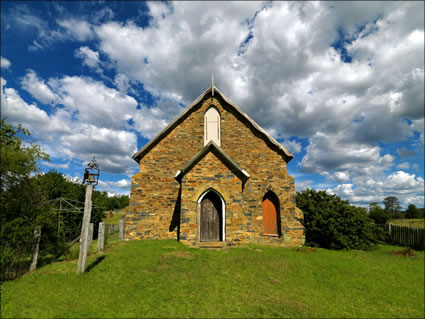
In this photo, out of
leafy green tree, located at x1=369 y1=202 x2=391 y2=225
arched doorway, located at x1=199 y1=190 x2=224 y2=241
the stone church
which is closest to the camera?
the stone church

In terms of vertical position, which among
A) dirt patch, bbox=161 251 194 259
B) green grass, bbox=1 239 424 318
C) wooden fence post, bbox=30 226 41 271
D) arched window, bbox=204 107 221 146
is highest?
arched window, bbox=204 107 221 146

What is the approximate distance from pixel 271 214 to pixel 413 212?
49502 mm

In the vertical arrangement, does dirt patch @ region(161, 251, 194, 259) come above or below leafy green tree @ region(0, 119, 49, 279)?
below

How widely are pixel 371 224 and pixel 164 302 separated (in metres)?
13.8

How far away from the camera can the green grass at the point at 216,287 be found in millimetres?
5238

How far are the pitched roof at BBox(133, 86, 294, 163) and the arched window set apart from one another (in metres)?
1.15

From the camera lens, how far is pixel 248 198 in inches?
555

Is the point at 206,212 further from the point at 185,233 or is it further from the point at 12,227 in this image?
the point at 12,227

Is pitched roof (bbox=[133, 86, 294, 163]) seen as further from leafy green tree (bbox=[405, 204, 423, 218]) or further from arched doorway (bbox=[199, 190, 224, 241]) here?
leafy green tree (bbox=[405, 204, 423, 218])

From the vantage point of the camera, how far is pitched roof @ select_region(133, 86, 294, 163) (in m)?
14.6

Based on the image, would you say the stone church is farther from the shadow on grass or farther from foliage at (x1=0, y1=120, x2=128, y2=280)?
foliage at (x1=0, y1=120, x2=128, y2=280)

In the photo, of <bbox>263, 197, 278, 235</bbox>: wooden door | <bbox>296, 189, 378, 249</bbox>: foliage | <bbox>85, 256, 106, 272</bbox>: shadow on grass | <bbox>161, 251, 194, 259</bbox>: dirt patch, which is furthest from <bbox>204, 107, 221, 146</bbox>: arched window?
<bbox>85, 256, 106, 272</bbox>: shadow on grass

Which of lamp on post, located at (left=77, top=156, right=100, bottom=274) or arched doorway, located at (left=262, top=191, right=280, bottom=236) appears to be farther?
arched doorway, located at (left=262, top=191, right=280, bottom=236)

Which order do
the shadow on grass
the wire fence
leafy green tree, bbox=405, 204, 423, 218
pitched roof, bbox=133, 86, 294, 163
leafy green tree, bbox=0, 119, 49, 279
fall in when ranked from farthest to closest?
leafy green tree, bbox=405, 204, 423, 218
pitched roof, bbox=133, 86, 294, 163
the wire fence
the shadow on grass
leafy green tree, bbox=0, 119, 49, 279
